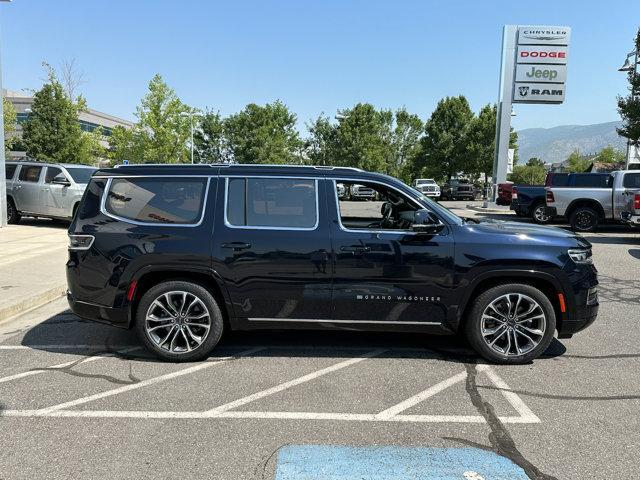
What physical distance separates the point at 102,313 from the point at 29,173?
12143 mm

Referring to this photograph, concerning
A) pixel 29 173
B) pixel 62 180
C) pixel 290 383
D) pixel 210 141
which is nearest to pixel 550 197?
pixel 290 383

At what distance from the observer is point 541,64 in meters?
26.7

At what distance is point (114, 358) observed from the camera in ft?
15.9

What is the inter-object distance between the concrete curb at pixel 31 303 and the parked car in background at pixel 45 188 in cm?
701

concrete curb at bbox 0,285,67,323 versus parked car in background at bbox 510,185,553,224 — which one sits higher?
parked car in background at bbox 510,185,553,224

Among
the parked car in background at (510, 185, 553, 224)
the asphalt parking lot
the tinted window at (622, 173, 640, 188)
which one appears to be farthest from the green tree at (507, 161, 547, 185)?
the asphalt parking lot

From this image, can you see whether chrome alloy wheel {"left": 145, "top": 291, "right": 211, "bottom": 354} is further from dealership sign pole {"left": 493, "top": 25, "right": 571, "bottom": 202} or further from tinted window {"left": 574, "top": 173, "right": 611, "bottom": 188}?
dealership sign pole {"left": 493, "top": 25, "right": 571, "bottom": 202}

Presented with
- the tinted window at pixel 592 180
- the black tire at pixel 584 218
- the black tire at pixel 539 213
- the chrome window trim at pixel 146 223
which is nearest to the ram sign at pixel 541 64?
the black tire at pixel 539 213

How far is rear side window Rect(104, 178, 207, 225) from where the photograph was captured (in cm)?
468

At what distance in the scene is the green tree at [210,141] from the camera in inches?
2172

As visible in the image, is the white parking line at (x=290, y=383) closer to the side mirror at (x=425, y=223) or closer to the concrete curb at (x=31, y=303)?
the side mirror at (x=425, y=223)

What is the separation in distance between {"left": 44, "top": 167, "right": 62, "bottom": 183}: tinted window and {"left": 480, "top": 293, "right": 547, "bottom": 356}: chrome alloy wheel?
1318 cm

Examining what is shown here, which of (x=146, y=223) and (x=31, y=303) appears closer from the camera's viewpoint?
(x=146, y=223)

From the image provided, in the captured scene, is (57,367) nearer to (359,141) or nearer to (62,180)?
(62,180)
